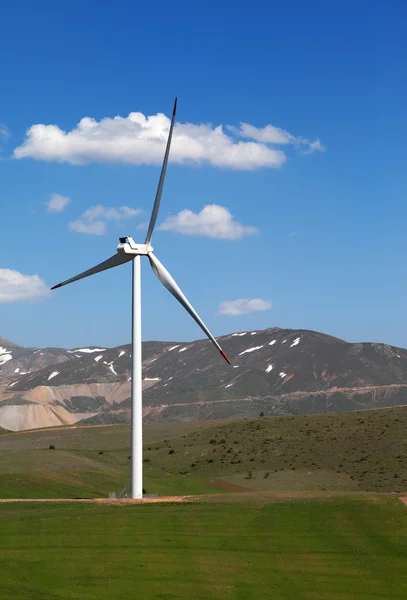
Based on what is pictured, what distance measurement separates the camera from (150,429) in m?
118

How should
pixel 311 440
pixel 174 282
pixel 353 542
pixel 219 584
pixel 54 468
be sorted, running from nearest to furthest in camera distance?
pixel 219 584
pixel 353 542
pixel 174 282
pixel 54 468
pixel 311 440

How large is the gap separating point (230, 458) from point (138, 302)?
38.7m

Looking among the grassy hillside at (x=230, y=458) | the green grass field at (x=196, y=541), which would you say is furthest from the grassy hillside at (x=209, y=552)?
the grassy hillside at (x=230, y=458)

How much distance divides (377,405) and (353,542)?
534 feet

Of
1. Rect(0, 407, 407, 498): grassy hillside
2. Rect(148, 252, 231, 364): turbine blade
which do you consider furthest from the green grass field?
Rect(148, 252, 231, 364): turbine blade

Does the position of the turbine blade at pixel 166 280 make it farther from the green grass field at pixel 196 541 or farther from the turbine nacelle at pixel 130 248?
the green grass field at pixel 196 541

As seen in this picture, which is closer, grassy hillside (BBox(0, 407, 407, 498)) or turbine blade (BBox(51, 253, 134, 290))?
turbine blade (BBox(51, 253, 134, 290))

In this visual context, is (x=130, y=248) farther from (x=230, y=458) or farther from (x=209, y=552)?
(x=230, y=458)

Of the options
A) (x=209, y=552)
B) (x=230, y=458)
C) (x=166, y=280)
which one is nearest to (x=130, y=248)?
(x=166, y=280)

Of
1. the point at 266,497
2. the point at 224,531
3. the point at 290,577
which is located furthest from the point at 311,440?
the point at 290,577

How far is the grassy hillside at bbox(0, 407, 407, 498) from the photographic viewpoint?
65.6m

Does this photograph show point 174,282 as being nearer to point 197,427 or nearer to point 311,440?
point 311,440

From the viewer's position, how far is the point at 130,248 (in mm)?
50156

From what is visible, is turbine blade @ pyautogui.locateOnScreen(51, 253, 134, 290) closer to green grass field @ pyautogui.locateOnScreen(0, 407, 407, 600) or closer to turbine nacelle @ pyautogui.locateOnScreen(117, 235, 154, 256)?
turbine nacelle @ pyautogui.locateOnScreen(117, 235, 154, 256)
